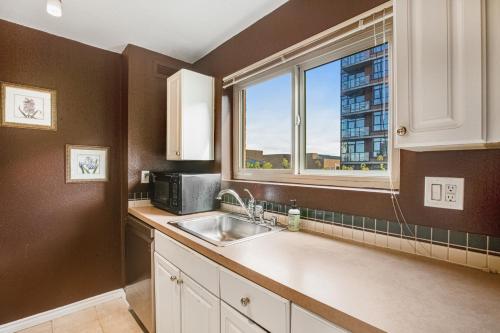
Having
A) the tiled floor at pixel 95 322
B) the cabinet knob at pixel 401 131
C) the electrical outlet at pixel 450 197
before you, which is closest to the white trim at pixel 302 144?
the electrical outlet at pixel 450 197

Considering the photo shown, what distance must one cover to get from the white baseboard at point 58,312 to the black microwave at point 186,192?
3.36 feet

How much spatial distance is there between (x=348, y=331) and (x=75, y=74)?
8.87ft

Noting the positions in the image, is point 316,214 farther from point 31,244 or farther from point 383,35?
point 31,244

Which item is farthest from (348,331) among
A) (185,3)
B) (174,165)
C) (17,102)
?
(17,102)

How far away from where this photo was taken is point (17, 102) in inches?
76.0

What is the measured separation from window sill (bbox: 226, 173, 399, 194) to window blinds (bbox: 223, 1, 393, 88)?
0.71 metres

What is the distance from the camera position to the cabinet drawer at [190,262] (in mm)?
1142

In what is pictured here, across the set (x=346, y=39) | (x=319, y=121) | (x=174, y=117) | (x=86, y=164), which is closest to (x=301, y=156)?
(x=319, y=121)

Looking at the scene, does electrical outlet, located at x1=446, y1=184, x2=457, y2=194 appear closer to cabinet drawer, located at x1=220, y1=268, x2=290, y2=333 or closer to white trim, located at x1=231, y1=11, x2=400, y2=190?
white trim, located at x1=231, y1=11, x2=400, y2=190

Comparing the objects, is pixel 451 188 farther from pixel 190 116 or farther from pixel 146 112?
pixel 146 112

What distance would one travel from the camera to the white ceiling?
5.61 ft

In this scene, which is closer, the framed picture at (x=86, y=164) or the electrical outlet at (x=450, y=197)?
the electrical outlet at (x=450, y=197)

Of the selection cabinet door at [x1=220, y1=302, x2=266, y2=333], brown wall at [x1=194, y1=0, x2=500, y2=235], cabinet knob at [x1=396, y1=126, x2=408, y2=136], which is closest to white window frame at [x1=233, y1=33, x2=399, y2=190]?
brown wall at [x1=194, y1=0, x2=500, y2=235]

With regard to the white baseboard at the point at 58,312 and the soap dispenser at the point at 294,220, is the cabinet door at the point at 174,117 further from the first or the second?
the white baseboard at the point at 58,312
